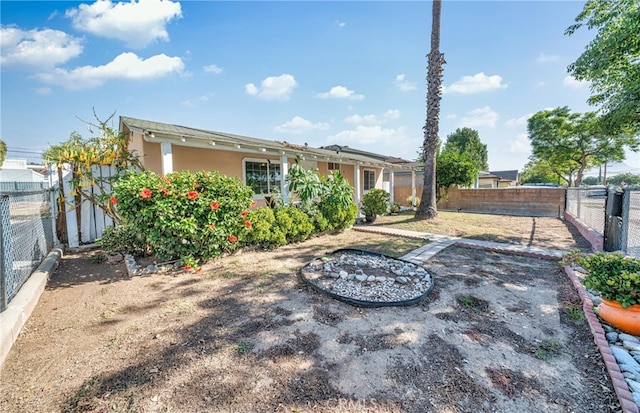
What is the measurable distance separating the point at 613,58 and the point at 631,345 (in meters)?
6.78

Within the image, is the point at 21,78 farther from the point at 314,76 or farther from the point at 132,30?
the point at 314,76

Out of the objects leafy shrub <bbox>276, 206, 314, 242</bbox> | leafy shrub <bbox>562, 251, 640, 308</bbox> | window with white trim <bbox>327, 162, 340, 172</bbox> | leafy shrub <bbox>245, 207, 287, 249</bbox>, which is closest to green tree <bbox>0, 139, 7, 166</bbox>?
window with white trim <bbox>327, 162, 340, 172</bbox>

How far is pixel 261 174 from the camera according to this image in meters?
9.38

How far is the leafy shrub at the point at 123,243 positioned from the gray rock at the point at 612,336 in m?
7.00

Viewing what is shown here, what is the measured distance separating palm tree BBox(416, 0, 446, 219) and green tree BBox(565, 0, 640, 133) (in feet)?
13.0

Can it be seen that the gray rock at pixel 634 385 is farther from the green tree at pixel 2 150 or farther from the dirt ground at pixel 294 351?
the green tree at pixel 2 150

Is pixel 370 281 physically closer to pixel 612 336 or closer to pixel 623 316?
pixel 612 336

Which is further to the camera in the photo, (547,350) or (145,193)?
(145,193)

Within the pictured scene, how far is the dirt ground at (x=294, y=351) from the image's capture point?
1933 mm

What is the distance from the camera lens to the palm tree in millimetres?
10102

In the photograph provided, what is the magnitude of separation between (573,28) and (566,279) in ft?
23.6

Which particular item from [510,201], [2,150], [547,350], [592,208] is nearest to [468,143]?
[510,201]

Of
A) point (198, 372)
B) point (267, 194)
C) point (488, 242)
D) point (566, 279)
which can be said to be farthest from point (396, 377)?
point (267, 194)

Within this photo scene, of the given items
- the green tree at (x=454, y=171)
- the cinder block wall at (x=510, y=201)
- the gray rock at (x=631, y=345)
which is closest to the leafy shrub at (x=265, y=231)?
the gray rock at (x=631, y=345)
